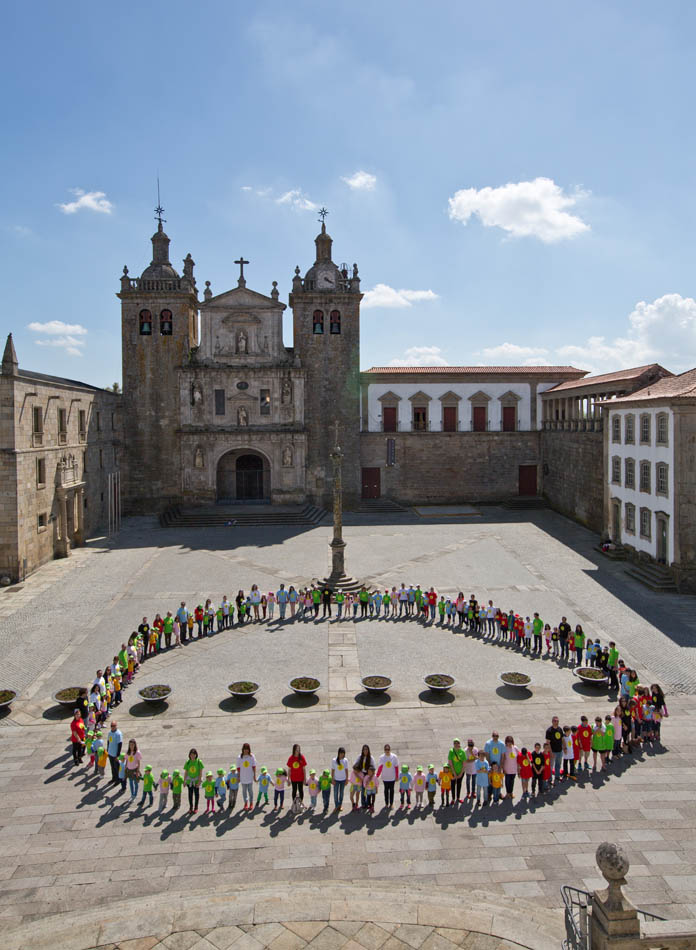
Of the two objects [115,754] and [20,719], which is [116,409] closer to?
[20,719]

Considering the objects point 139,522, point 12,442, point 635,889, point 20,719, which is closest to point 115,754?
point 20,719

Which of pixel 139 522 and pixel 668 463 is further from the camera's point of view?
pixel 139 522

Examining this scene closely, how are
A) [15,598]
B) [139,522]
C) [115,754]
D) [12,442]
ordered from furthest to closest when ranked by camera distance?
1. [139,522]
2. [12,442]
3. [15,598]
4. [115,754]

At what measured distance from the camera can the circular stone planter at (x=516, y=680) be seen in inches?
661

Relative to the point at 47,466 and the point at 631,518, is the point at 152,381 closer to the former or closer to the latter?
the point at 47,466

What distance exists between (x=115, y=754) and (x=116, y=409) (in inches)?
1319

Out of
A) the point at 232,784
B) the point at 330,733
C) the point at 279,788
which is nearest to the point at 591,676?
the point at 330,733

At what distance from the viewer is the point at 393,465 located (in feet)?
156

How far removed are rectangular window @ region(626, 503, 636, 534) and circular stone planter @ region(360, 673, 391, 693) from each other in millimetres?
17815

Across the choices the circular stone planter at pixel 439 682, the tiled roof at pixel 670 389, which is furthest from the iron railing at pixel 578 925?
the tiled roof at pixel 670 389

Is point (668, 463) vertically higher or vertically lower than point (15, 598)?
higher

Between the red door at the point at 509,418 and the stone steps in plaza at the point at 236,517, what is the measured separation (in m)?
16.1

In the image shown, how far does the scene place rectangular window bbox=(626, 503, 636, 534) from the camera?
30.1 meters

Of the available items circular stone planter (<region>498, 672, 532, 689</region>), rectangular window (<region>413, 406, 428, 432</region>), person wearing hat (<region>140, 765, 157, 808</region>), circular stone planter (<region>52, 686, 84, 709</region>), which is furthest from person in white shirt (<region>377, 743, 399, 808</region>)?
rectangular window (<region>413, 406, 428, 432</region>)
